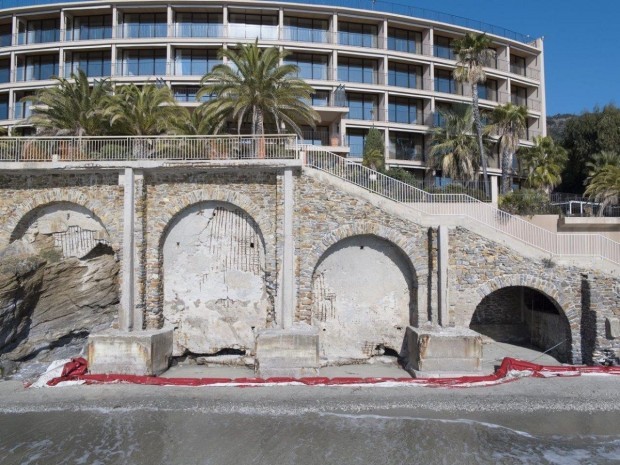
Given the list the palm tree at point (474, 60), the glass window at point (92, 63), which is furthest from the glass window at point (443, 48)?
the glass window at point (92, 63)

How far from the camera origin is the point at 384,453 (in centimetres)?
1159

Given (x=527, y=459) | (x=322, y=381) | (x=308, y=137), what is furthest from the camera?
(x=308, y=137)

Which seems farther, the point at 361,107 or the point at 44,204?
the point at 361,107

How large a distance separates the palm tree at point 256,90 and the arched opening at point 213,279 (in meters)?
5.09

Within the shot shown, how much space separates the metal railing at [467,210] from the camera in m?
18.1

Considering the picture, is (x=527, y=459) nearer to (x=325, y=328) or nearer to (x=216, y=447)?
(x=216, y=447)

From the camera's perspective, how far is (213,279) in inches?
745

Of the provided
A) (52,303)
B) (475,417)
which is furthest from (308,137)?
(475,417)

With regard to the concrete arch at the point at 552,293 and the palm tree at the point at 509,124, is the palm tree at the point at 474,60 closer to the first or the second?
the palm tree at the point at 509,124

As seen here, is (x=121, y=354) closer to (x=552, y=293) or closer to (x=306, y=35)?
(x=552, y=293)

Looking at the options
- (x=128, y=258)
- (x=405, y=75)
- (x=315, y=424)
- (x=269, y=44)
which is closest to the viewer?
(x=315, y=424)

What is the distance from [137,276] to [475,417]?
490 inches

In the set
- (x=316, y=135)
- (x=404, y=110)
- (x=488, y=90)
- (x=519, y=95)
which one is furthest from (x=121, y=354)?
(x=519, y=95)

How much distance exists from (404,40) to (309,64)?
27.3 ft
